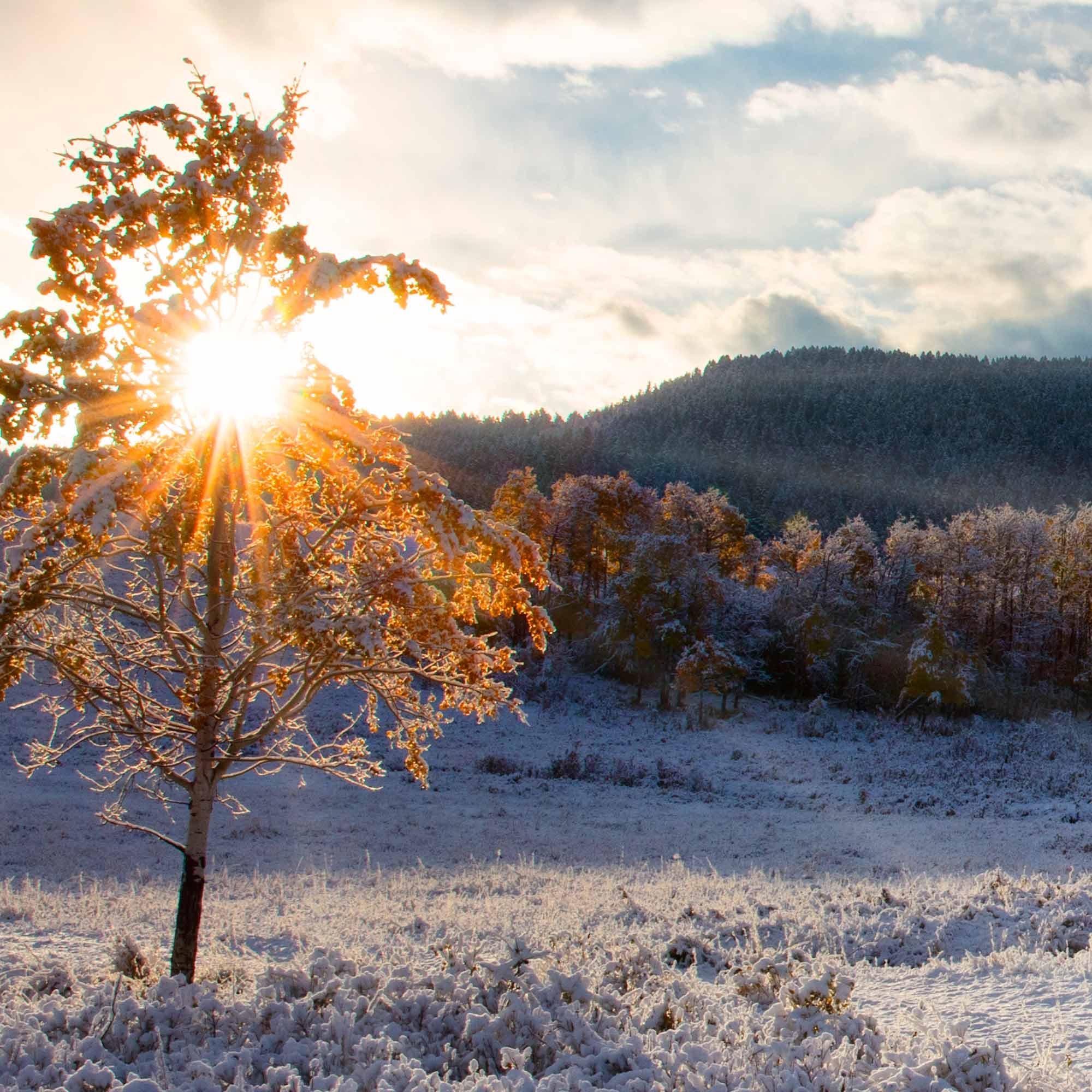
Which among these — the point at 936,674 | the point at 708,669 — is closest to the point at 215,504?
the point at 708,669

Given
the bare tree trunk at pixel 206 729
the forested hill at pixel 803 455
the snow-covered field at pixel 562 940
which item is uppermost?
the forested hill at pixel 803 455

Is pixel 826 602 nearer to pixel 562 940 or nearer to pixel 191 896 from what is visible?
pixel 562 940

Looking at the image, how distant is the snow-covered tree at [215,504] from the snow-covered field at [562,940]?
2.13m

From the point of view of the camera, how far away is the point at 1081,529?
5662 cm

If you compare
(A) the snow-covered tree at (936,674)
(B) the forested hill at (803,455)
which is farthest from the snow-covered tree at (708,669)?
(B) the forested hill at (803,455)

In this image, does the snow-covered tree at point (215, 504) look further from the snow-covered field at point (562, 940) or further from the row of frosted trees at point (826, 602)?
the row of frosted trees at point (826, 602)

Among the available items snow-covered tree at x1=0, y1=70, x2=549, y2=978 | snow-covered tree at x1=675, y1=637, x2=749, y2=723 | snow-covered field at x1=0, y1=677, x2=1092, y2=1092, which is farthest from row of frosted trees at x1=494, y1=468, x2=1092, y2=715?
snow-covered tree at x1=0, y1=70, x2=549, y2=978

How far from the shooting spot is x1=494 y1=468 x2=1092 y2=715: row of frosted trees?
47.0m

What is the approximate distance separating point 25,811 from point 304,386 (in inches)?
870

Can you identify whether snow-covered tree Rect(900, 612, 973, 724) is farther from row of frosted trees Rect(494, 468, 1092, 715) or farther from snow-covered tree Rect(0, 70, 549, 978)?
snow-covered tree Rect(0, 70, 549, 978)

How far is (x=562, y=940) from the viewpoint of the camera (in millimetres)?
10570

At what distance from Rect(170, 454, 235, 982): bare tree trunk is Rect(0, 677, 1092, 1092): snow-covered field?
0.62m

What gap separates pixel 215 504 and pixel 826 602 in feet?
158

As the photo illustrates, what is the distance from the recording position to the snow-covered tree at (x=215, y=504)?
7.01 m
